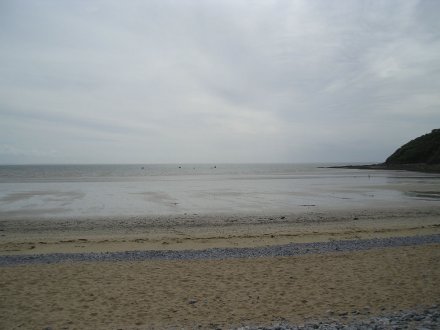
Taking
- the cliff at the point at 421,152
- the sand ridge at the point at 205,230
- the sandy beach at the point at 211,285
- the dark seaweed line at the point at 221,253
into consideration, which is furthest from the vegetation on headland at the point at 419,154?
the sandy beach at the point at 211,285

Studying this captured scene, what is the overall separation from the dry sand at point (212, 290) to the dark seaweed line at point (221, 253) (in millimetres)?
658

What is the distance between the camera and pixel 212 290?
7719 mm

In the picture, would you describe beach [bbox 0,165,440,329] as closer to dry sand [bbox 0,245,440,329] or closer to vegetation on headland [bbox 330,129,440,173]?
dry sand [bbox 0,245,440,329]

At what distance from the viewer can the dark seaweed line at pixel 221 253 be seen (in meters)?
10.7

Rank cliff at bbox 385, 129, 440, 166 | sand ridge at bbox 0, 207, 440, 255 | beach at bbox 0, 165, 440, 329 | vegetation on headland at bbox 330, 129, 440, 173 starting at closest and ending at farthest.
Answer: beach at bbox 0, 165, 440, 329, sand ridge at bbox 0, 207, 440, 255, vegetation on headland at bbox 330, 129, 440, 173, cliff at bbox 385, 129, 440, 166

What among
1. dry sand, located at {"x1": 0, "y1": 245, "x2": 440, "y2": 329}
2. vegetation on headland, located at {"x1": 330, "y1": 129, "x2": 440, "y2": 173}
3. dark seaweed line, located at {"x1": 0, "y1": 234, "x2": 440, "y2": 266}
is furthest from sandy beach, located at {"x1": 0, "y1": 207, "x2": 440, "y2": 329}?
vegetation on headland, located at {"x1": 330, "y1": 129, "x2": 440, "y2": 173}

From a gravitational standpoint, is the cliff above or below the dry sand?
above

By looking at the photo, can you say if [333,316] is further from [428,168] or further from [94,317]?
[428,168]

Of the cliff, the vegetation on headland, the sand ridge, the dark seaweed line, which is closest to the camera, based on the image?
the dark seaweed line

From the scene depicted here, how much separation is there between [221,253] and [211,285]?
3286mm

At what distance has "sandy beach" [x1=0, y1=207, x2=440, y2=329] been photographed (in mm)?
6336

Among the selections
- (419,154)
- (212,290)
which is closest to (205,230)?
(212,290)

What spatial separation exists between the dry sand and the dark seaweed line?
25.9 inches

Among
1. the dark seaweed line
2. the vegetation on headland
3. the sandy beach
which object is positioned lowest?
the dark seaweed line
